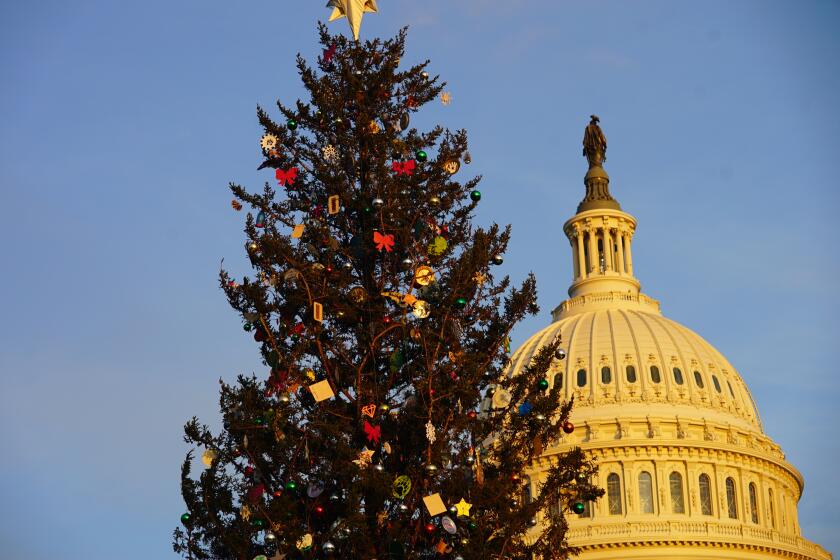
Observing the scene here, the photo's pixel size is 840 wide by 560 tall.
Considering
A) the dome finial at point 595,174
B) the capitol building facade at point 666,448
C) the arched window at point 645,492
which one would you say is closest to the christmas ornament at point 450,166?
the capitol building facade at point 666,448

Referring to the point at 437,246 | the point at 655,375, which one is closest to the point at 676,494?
the point at 655,375

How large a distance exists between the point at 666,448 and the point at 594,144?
3603cm

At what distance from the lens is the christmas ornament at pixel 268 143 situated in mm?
30125

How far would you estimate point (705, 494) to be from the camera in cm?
9888

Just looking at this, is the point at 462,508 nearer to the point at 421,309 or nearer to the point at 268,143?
the point at 421,309

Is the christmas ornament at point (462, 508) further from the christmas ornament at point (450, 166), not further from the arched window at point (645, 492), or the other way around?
the arched window at point (645, 492)

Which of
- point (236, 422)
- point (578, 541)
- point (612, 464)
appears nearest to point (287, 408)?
point (236, 422)

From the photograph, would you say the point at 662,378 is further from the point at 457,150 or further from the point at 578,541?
the point at 457,150

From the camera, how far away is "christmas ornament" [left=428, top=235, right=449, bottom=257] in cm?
2931

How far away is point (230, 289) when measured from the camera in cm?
2875

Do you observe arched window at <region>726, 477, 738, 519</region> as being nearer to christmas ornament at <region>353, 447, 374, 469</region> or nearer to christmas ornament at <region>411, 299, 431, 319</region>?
christmas ornament at <region>411, 299, 431, 319</region>

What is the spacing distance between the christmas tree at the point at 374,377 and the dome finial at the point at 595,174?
90.0 meters

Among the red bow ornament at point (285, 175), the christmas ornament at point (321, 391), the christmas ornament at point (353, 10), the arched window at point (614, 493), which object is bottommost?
the christmas ornament at point (321, 391)

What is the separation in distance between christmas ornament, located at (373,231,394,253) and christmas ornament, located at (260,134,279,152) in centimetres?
312
